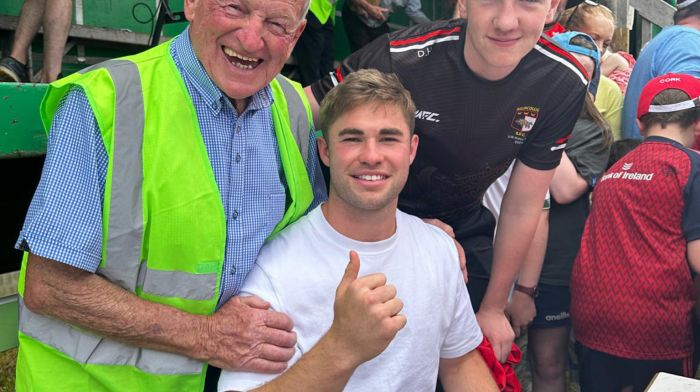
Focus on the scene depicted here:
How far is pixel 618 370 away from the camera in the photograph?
2.89 metres

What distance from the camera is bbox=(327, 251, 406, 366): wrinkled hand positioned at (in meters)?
1.50

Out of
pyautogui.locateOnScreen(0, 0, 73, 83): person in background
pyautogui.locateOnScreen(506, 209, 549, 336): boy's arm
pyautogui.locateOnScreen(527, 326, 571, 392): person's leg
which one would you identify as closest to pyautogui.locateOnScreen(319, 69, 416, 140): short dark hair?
pyautogui.locateOnScreen(506, 209, 549, 336): boy's arm

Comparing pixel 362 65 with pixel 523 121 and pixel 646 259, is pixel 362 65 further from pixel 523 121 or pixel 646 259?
pixel 646 259

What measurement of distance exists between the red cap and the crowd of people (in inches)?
8.7

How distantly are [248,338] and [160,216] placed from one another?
391mm

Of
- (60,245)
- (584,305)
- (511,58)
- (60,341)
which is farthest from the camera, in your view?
(584,305)

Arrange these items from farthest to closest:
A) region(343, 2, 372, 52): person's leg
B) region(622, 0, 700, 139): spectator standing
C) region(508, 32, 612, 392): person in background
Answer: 1. region(343, 2, 372, 52): person's leg
2. region(622, 0, 700, 139): spectator standing
3. region(508, 32, 612, 392): person in background

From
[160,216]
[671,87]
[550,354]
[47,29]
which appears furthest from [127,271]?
[671,87]

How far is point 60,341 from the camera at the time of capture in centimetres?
158

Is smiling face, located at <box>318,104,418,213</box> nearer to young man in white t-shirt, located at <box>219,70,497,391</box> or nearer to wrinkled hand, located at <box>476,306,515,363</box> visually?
young man in white t-shirt, located at <box>219,70,497,391</box>

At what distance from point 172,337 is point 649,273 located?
6.82 feet

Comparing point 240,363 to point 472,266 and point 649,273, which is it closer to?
point 472,266

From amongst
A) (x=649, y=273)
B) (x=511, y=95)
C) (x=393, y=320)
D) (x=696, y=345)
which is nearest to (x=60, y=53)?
(x=511, y=95)

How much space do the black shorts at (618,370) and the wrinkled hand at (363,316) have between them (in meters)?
1.78
